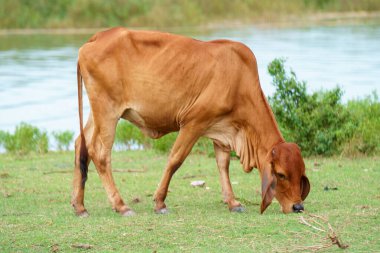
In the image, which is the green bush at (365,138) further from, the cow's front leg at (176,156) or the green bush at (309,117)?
the cow's front leg at (176,156)

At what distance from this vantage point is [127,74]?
7555 mm

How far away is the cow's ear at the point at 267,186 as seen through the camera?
715 centimetres

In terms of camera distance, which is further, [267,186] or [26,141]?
[26,141]

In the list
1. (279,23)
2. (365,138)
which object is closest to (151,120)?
(365,138)

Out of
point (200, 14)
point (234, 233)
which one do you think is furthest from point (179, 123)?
point (200, 14)

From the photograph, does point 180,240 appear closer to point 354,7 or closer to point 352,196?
point 352,196

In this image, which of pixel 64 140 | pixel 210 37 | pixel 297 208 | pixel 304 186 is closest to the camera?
pixel 297 208

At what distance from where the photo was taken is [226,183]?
7.85 meters

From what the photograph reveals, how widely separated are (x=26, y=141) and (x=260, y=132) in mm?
5665

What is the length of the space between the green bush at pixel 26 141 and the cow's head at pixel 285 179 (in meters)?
5.49

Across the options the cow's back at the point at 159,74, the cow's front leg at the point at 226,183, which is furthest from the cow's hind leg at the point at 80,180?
the cow's front leg at the point at 226,183

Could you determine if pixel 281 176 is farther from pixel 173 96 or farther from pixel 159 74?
pixel 159 74

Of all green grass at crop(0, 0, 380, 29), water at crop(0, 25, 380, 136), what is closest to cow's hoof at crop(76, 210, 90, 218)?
water at crop(0, 25, 380, 136)

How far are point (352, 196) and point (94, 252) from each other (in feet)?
9.57
